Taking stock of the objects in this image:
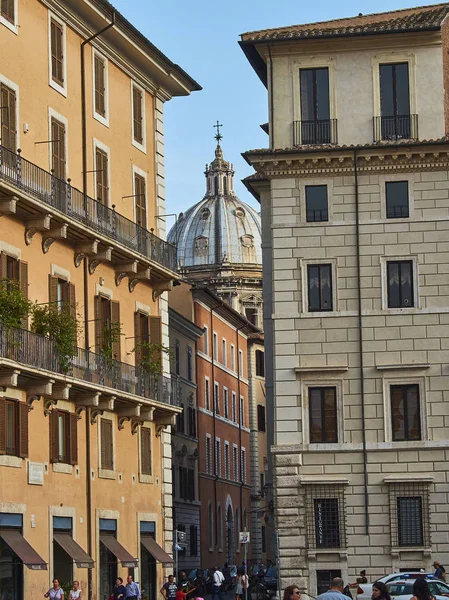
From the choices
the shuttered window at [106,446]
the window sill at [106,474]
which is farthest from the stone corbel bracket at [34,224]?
the window sill at [106,474]

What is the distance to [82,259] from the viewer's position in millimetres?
43375

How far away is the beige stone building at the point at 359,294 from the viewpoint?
163 feet

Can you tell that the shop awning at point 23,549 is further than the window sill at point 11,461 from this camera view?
No

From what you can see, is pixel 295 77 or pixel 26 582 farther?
pixel 295 77

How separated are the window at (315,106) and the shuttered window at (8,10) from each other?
1514 cm

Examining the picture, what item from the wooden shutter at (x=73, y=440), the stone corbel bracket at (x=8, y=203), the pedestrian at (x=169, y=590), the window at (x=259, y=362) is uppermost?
the window at (x=259, y=362)

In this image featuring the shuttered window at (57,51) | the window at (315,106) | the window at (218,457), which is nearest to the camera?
the shuttered window at (57,51)

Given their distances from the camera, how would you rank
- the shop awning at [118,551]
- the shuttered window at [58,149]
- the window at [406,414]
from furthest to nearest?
the window at [406,414], the shop awning at [118,551], the shuttered window at [58,149]

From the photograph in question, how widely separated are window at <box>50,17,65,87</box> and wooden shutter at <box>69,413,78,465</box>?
364 inches

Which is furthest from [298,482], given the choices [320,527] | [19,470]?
[19,470]

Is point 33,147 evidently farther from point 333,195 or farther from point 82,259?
point 333,195

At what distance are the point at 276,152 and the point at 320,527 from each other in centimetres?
1247

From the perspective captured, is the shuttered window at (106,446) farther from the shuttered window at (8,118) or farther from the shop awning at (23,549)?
the shuttered window at (8,118)

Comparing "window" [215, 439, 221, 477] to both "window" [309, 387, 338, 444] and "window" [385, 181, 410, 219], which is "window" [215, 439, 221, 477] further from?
"window" [385, 181, 410, 219]
